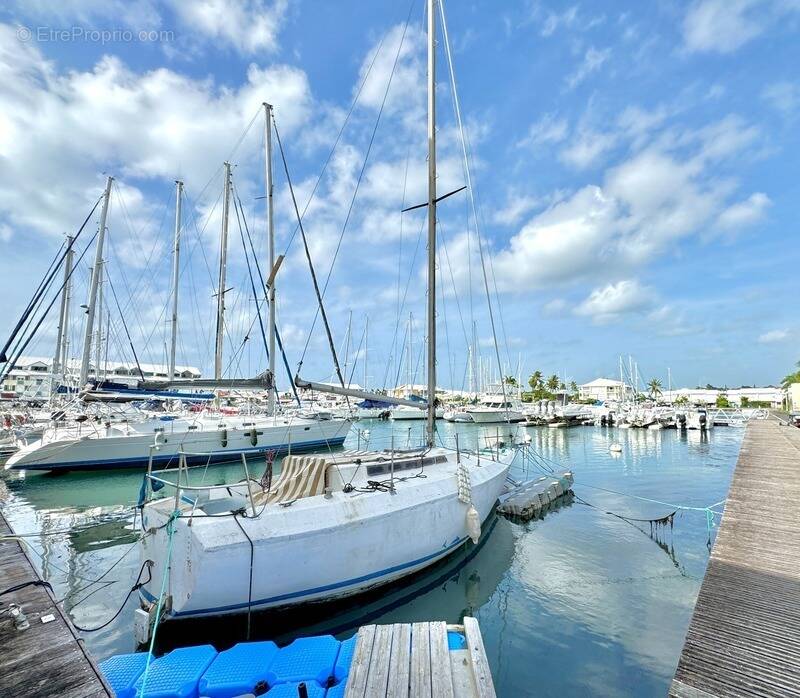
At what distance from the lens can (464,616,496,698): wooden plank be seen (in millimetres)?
3990

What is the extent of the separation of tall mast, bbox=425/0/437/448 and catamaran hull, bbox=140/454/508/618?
A: 437 cm

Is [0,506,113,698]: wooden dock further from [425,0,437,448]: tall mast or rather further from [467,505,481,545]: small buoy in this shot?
[425,0,437,448]: tall mast

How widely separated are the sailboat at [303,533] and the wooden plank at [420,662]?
9.90ft

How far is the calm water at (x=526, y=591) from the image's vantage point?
6992 mm

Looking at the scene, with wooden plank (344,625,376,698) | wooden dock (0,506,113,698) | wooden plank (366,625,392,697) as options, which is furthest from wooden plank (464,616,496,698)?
wooden dock (0,506,113,698)

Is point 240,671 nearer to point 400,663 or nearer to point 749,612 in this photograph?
point 400,663

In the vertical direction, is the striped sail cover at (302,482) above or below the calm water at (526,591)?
above

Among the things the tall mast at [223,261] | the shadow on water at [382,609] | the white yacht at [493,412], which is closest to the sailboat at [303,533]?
the shadow on water at [382,609]

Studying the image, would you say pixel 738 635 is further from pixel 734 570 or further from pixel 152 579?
pixel 152 579

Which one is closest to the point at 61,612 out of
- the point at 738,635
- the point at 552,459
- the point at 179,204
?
the point at 738,635

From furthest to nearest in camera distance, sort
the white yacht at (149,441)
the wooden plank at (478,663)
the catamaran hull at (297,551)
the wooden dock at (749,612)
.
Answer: the white yacht at (149,441) → the catamaran hull at (297,551) → the wooden dock at (749,612) → the wooden plank at (478,663)

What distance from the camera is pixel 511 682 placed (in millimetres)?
6551

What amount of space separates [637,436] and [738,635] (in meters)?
47.3

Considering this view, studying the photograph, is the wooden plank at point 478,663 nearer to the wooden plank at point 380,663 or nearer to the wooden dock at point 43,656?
the wooden plank at point 380,663
